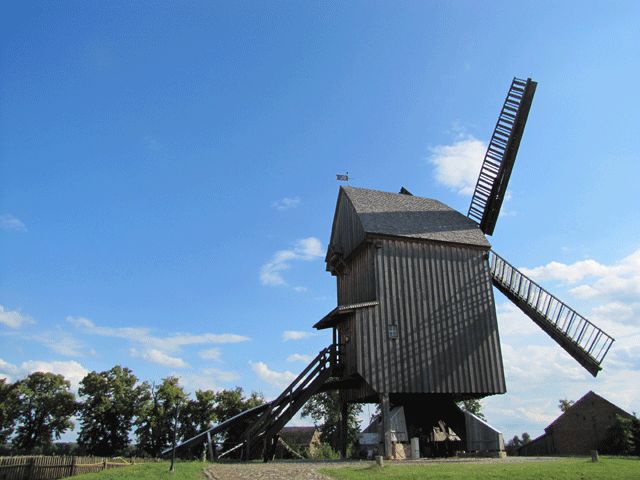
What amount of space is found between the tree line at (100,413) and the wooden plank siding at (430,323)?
18413 mm

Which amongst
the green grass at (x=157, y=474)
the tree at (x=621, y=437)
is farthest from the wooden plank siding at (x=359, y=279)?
the tree at (x=621, y=437)

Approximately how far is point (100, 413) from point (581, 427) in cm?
3168

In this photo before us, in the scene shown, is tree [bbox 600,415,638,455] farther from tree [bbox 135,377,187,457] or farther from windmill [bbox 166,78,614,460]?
tree [bbox 135,377,187,457]

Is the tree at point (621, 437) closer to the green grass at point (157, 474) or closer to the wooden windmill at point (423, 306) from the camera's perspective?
the wooden windmill at point (423, 306)

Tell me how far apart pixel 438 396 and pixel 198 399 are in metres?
19.2

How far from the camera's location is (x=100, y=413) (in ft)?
109

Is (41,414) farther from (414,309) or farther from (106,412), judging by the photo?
→ (414,309)

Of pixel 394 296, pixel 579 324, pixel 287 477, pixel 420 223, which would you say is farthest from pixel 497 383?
pixel 287 477

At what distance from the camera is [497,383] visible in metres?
23.6

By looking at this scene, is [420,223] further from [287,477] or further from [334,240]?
[287,477]

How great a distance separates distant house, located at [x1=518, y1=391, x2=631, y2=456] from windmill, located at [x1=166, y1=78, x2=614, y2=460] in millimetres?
11216

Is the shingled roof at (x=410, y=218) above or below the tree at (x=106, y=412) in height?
above

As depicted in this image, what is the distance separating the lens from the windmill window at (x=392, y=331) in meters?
22.1

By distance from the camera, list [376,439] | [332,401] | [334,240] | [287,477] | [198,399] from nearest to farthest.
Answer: [287,477]
[376,439]
[334,240]
[198,399]
[332,401]
